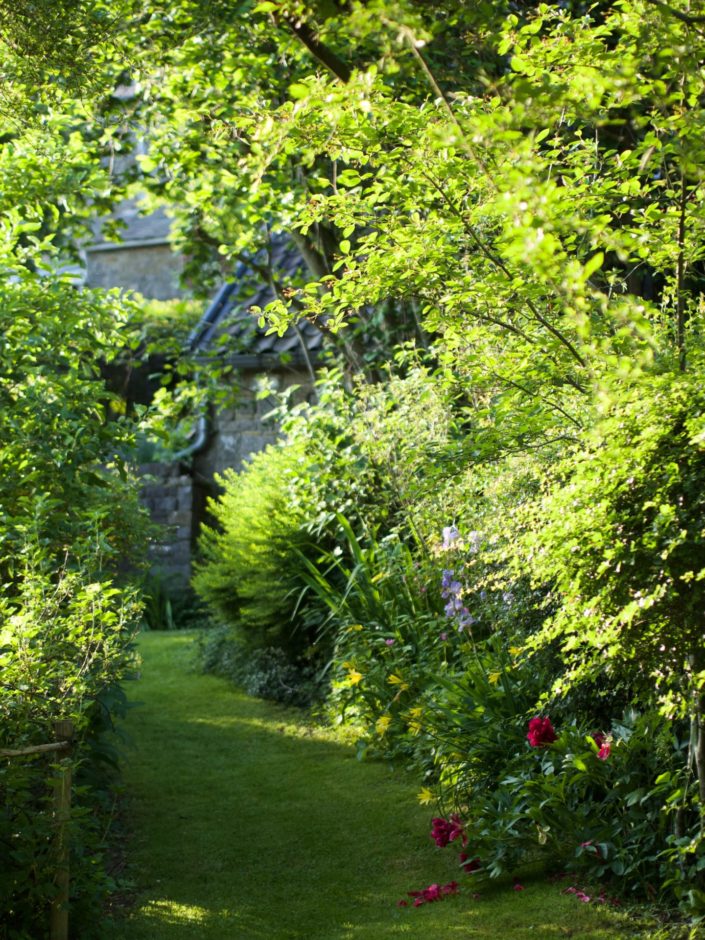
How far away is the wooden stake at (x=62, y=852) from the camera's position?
12.1ft

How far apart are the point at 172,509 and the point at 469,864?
9144 mm

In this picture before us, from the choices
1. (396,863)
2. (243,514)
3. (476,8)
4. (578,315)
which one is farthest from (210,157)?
(578,315)

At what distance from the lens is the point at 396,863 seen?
16.1ft

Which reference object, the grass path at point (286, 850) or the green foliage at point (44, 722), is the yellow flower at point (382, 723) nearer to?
the grass path at point (286, 850)

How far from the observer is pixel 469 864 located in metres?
4.55

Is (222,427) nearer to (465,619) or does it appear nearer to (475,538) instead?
(465,619)

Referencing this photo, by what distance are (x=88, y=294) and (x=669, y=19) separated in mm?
3756

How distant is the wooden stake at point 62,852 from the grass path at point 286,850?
0.50 meters

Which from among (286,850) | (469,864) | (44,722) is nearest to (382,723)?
(286,850)

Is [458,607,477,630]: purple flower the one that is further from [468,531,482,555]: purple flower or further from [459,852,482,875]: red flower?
[459,852,482,875]: red flower

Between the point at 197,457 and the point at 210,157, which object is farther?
the point at 197,457

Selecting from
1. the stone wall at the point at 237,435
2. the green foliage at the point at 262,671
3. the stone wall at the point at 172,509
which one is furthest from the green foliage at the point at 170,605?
the green foliage at the point at 262,671

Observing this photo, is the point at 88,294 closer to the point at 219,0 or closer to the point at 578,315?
the point at 219,0

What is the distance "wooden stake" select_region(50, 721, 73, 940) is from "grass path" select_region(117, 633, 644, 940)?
504mm
